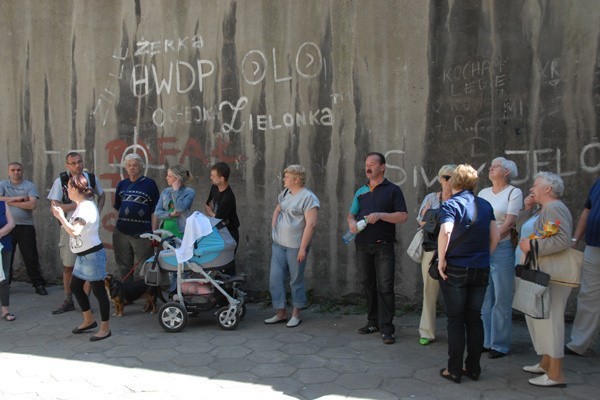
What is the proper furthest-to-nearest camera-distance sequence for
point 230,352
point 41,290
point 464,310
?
point 41,290 < point 230,352 < point 464,310

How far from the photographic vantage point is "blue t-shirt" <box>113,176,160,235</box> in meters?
7.41

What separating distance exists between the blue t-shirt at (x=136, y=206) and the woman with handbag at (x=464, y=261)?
12.7 feet

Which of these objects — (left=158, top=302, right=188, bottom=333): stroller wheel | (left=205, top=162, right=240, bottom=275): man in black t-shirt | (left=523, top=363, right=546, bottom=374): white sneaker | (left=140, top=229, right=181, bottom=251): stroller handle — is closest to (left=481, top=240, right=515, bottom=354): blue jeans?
(left=523, top=363, right=546, bottom=374): white sneaker

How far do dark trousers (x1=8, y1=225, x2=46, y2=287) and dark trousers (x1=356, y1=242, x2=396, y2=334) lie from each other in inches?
189

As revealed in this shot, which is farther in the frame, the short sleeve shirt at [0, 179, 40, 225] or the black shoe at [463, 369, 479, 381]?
the short sleeve shirt at [0, 179, 40, 225]

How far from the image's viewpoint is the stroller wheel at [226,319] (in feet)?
21.6

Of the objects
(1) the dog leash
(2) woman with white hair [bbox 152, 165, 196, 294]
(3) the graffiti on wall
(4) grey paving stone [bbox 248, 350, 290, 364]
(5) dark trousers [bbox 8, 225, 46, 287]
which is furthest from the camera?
(5) dark trousers [bbox 8, 225, 46, 287]

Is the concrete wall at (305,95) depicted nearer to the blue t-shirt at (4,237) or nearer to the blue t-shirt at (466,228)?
the blue t-shirt at (4,237)

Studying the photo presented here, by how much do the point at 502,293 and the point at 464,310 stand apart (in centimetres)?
79

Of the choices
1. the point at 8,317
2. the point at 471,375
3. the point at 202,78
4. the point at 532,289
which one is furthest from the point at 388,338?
the point at 8,317

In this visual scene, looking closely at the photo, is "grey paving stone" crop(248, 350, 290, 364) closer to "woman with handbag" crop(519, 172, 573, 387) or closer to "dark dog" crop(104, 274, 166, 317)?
"dark dog" crop(104, 274, 166, 317)

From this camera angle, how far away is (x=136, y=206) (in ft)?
24.3

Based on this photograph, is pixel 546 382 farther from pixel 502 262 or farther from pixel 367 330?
pixel 367 330

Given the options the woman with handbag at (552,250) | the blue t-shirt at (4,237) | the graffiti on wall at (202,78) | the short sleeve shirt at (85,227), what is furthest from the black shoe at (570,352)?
the blue t-shirt at (4,237)
